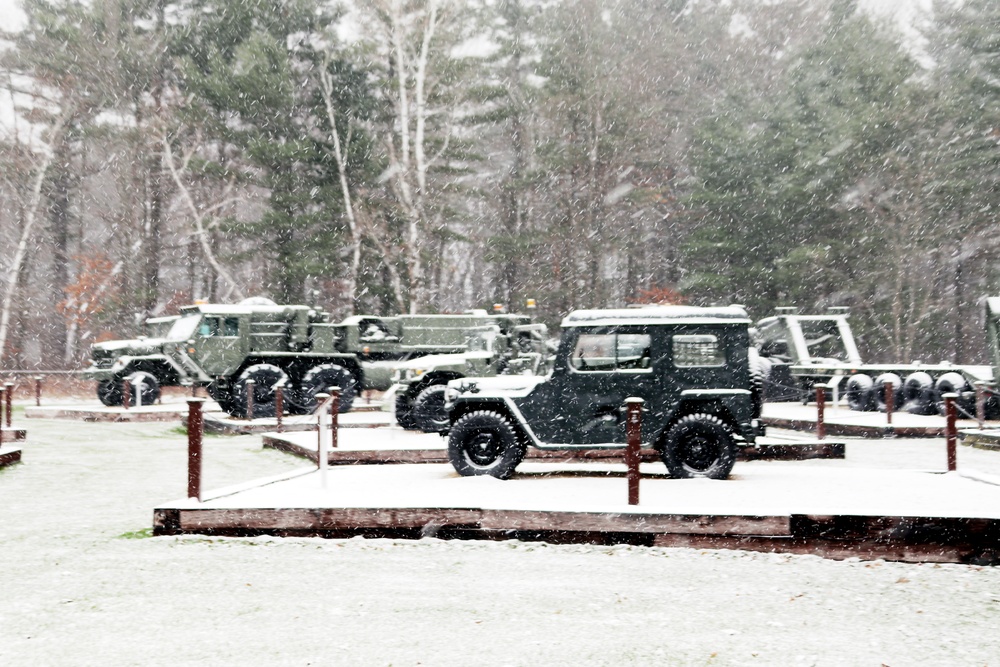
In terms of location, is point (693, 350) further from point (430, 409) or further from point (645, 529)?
point (430, 409)

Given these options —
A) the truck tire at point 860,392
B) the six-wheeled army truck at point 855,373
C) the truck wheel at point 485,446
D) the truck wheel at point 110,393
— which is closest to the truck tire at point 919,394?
the six-wheeled army truck at point 855,373

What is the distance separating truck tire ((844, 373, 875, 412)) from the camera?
722 inches

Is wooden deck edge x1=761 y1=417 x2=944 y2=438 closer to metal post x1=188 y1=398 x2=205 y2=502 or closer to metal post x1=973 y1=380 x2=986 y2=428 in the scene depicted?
metal post x1=973 y1=380 x2=986 y2=428

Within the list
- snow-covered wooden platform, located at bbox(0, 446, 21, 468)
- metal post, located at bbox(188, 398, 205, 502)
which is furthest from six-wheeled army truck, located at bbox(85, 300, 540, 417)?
metal post, located at bbox(188, 398, 205, 502)

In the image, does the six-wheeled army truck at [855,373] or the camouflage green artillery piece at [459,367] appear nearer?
the camouflage green artillery piece at [459,367]

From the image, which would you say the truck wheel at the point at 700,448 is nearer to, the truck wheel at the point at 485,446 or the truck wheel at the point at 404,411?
the truck wheel at the point at 485,446

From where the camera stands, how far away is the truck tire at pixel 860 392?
60.2 feet

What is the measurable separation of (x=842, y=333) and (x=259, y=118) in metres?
21.1

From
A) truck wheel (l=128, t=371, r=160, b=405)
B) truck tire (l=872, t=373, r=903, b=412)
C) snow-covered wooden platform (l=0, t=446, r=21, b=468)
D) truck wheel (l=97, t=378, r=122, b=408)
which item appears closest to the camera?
snow-covered wooden platform (l=0, t=446, r=21, b=468)

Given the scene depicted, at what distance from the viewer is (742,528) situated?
681 centimetres

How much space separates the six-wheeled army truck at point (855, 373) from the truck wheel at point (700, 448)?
722cm

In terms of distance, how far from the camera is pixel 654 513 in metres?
6.96

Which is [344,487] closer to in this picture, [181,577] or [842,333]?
[181,577]

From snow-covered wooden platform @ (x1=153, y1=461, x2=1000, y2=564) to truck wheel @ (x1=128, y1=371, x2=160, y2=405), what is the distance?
12.0 metres
